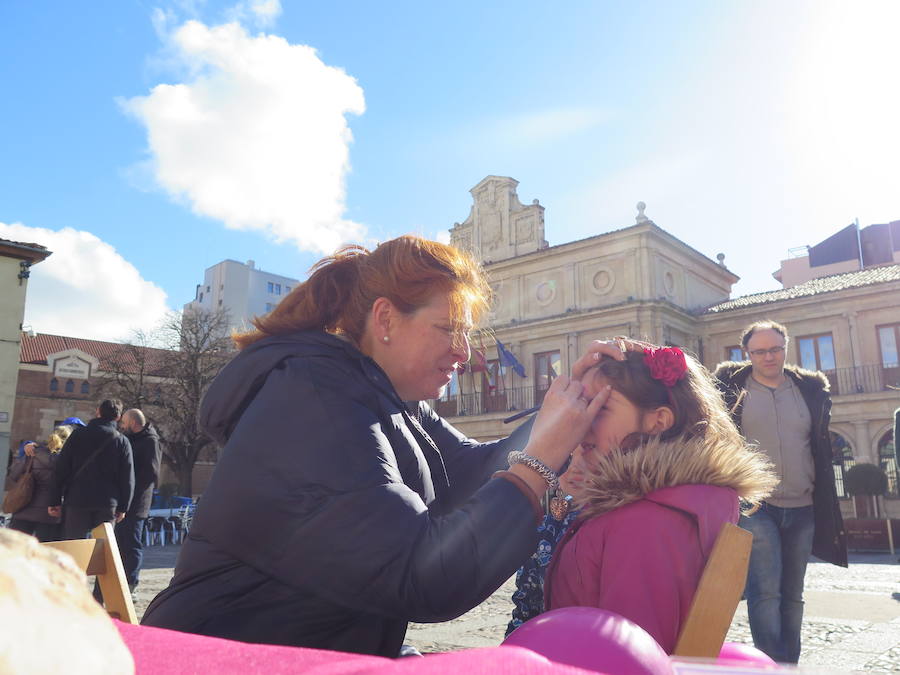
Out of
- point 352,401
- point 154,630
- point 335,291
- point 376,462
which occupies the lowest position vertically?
point 154,630

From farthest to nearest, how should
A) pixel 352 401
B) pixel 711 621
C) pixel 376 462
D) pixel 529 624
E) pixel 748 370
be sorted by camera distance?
pixel 748 370, pixel 352 401, pixel 376 462, pixel 711 621, pixel 529 624

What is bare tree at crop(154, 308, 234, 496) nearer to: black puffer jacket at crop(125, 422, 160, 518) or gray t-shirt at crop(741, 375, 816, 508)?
black puffer jacket at crop(125, 422, 160, 518)

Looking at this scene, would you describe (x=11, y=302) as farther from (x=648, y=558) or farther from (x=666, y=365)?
(x=648, y=558)

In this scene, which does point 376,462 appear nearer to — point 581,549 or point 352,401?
point 352,401

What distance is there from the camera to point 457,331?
2.13 metres

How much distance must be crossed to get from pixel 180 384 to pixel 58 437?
28.1 metres

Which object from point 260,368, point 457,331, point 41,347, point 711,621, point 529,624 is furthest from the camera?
point 41,347

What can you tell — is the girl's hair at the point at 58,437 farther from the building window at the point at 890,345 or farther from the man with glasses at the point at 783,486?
the building window at the point at 890,345

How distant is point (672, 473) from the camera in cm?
180

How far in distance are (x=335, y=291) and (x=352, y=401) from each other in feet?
2.18

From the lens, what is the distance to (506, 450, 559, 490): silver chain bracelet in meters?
1.51

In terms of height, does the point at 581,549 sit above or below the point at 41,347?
below

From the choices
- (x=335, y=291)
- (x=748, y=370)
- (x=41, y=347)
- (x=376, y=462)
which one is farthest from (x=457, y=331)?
(x=41, y=347)

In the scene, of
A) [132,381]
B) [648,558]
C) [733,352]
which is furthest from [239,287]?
[648,558]
